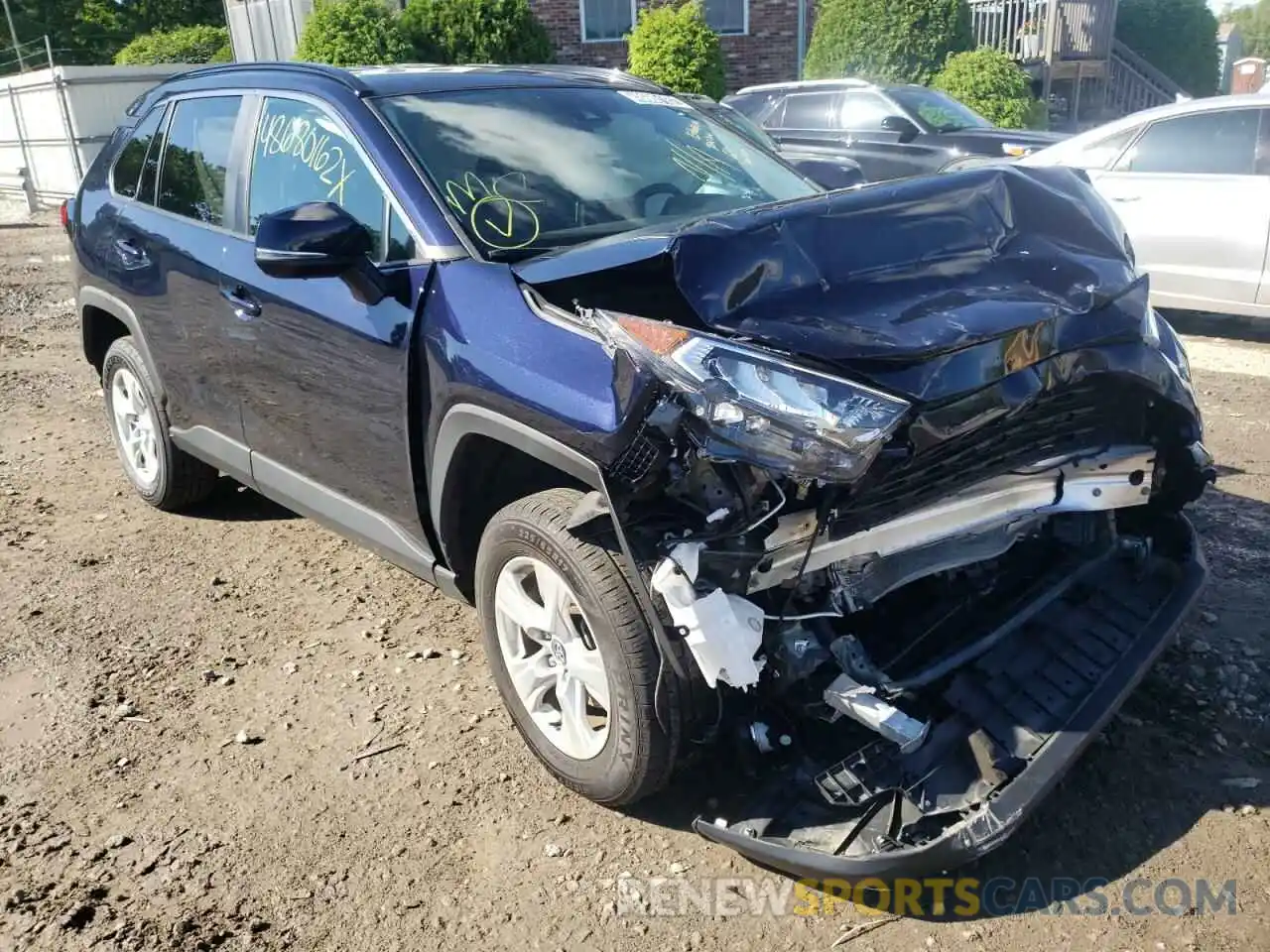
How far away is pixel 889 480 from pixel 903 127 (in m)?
9.82

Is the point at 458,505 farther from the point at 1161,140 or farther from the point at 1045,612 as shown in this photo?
the point at 1161,140

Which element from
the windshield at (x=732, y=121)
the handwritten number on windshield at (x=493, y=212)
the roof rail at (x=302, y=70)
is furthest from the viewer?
the windshield at (x=732, y=121)

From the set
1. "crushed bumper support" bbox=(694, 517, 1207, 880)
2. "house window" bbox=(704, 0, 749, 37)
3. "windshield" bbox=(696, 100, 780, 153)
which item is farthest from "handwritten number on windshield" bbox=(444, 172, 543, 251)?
"house window" bbox=(704, 0, 749, 37)

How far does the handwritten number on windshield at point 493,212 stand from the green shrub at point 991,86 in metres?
15.0

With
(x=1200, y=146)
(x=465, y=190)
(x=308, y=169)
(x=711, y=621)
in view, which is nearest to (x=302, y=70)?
(x=308, y=169)

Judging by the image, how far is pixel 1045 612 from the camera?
9.70ft

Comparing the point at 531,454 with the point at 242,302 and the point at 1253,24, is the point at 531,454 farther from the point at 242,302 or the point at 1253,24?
the point at 1253,24

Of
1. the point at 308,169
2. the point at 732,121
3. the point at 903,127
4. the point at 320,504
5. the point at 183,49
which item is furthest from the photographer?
the point at 183,49

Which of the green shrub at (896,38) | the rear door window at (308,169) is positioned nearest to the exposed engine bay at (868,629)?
the rear door window at (308,169)

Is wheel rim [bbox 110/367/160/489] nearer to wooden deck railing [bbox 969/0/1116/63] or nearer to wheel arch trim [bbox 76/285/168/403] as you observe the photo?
wheel arch trim [bbox 76/285/168/403]

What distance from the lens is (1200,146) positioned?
7395mm

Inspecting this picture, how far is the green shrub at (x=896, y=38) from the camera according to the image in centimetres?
1795

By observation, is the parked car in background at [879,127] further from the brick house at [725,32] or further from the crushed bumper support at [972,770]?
the brick house at [725,32]

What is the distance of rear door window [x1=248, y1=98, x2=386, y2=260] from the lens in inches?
134
